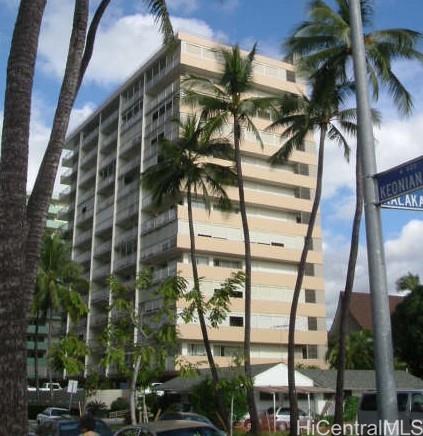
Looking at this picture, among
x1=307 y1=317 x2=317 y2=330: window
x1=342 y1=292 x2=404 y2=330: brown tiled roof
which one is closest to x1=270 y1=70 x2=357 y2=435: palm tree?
x1=307 y1=317 x2=317 y2=330: window

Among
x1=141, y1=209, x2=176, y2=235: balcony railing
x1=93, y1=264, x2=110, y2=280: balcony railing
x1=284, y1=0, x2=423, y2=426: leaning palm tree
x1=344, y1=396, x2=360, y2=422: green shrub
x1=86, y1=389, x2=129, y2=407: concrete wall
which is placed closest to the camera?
x1=284, y1=0, x2=423, y2=426: leaning palm tree

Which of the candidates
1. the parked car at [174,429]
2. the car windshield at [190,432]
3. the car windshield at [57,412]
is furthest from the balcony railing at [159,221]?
the car windshield at [190,432]

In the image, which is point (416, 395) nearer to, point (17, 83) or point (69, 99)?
point (69, 99)

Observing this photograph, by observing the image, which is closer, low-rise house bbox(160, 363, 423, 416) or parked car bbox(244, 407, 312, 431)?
parked car bbox(244, 407, 312, 431)

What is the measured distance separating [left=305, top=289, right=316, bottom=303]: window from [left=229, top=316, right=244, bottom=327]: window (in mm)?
7428

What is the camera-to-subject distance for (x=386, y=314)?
672cm

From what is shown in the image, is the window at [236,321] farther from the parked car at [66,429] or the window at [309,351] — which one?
the parked car at [66,429]

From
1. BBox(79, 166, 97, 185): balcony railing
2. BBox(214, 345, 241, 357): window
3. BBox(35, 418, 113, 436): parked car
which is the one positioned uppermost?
A: BBox(79, 166, 97, 185): balcony railing

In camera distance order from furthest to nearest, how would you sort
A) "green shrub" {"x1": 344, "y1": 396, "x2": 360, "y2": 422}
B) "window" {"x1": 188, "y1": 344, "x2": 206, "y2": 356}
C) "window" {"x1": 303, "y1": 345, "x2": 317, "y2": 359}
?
"window" {"x1": 303, "y1": 345, "x2": 317, "y2": 359}, "window" {"x1": 188, "y1": 344, "x2": 206, "y2": 356}, "green shrub" {"x1": 344, "y1": 396, "x2": 360, "y2": 422}

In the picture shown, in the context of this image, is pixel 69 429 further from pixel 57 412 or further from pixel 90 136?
pixel 90 136

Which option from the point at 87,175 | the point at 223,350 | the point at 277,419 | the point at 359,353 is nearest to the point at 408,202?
the point at 277,419

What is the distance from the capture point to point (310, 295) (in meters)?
57.4

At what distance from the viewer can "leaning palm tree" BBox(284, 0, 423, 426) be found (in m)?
24.0

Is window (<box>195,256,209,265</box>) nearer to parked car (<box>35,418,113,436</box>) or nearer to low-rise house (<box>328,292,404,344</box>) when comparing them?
low-rise house (<box>328,292,404,344</box>)
